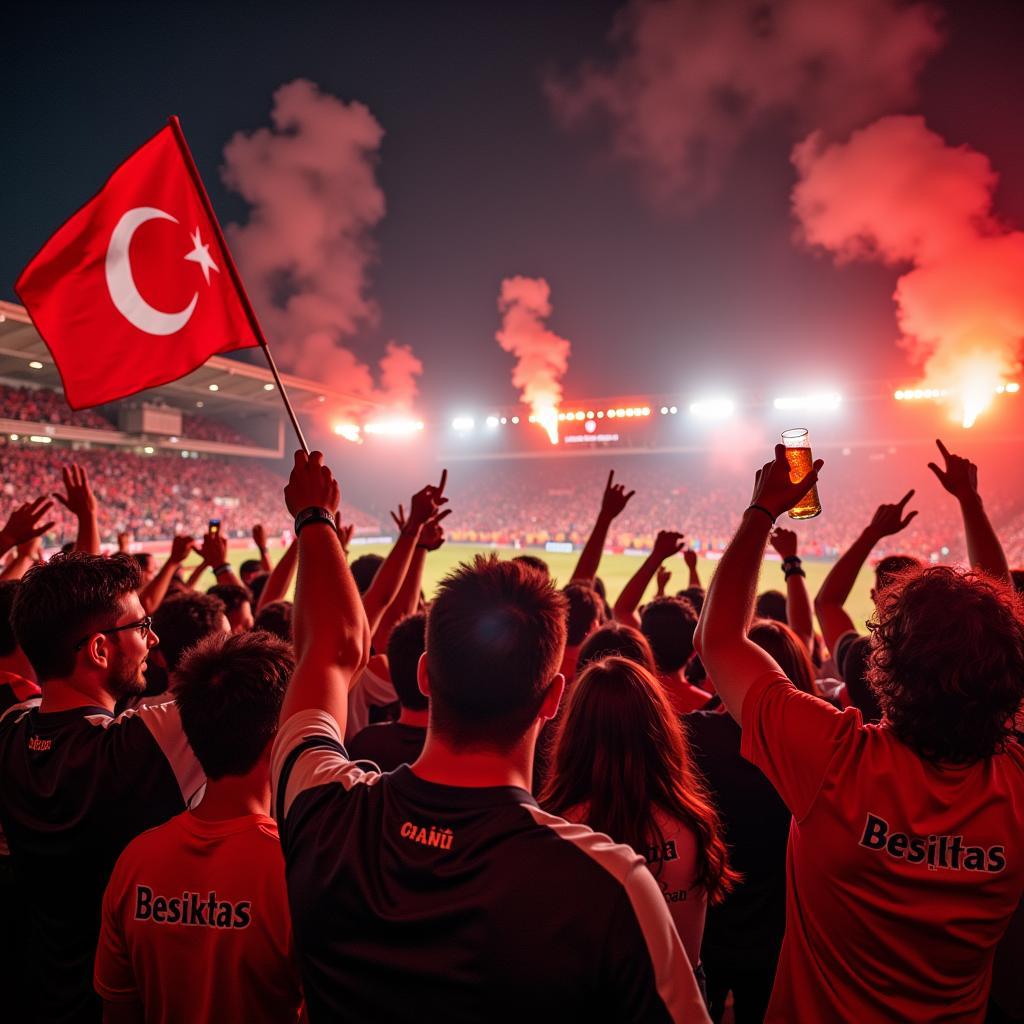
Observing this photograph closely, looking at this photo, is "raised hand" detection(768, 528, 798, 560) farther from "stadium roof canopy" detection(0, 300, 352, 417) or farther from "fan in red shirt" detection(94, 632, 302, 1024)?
"stadium roof canopy" detection(0, 300, 352, 417)

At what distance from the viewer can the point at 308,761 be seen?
4.77ft

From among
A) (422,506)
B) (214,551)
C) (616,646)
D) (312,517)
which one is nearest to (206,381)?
(214,551)

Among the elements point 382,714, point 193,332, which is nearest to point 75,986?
point 382,714

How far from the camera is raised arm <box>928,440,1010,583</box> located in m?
3.07

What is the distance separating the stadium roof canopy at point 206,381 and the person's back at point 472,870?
25.9 m

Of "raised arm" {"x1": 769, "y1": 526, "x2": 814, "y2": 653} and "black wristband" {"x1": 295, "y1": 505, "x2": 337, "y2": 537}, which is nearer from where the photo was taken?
"black wristband" {"x1": 295, "y1": 505, "x2": 337, "y2": 537}

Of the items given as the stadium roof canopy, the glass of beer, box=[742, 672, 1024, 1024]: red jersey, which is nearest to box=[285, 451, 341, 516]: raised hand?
box=[742, 672, 1024, 1024]: red jersey

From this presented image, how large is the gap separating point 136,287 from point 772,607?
695cm

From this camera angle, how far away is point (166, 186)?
441 cm

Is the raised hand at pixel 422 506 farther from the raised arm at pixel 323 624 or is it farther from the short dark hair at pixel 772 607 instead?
the short dark hair at pixel 772 607

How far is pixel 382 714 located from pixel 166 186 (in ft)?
13.6

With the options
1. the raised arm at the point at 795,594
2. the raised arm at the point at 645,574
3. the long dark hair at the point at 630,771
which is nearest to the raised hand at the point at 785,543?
the raised arm at the point at 795,594

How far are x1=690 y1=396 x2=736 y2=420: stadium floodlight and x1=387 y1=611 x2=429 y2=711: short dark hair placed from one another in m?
43.1

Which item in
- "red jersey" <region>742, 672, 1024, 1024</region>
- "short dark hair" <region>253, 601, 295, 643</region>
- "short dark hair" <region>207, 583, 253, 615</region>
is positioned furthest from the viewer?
"short dark hair" <region>207, 583, 253, 615</region>
